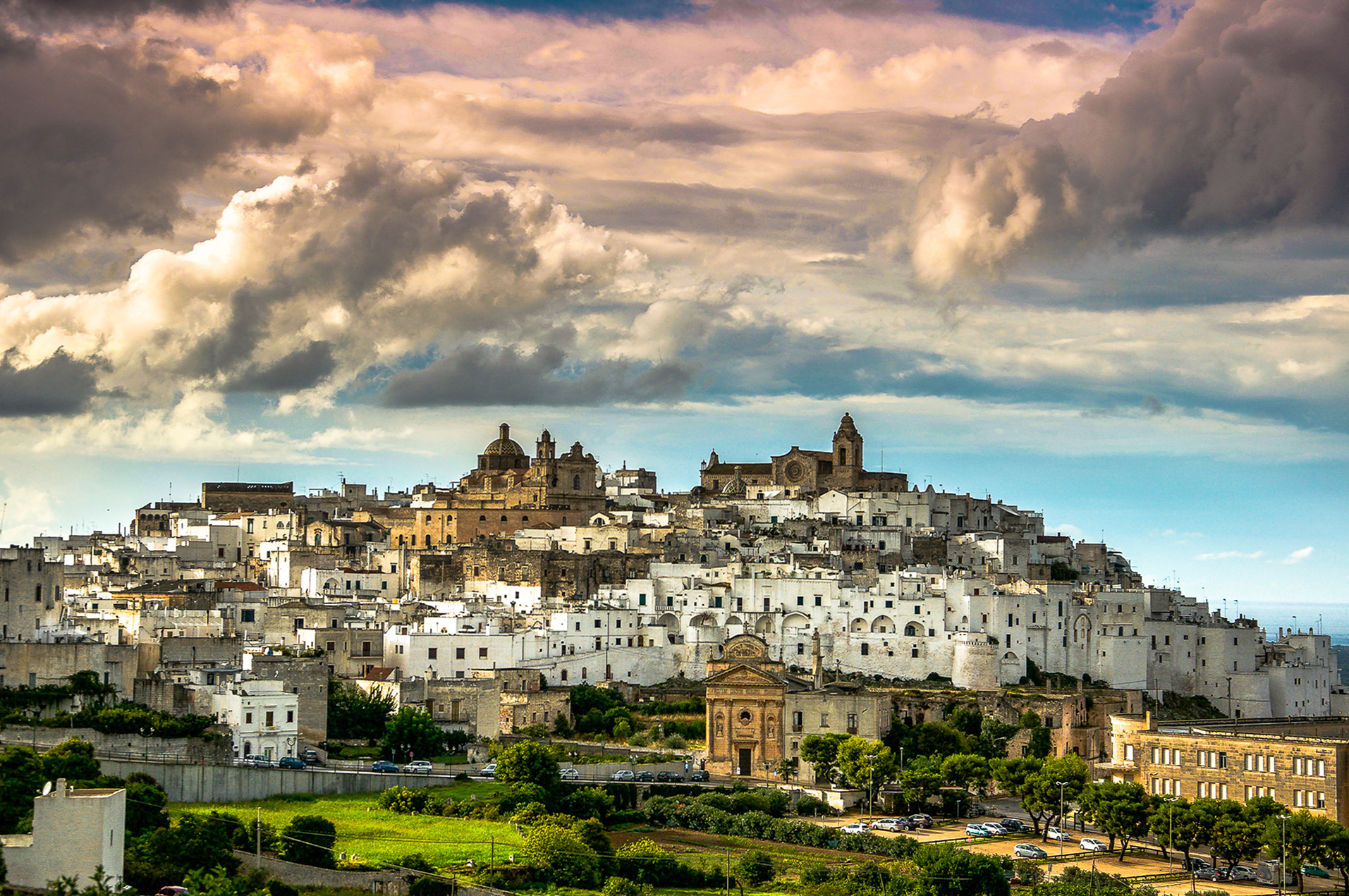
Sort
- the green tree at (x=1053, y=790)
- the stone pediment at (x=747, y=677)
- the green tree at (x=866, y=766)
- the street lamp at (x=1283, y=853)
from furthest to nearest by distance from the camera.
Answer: the stone pediment at (x=747, y=677) → the green tree at (x=866, y=766) → the green tree at (x=1053, y=790) → the street lamp at (x=1283, y=853)

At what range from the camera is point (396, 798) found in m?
60.8

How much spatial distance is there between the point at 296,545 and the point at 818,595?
28.0 meters

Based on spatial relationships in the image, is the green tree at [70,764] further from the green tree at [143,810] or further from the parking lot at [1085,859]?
the parking lot at [1085,859]

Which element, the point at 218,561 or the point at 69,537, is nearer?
the point at 218,561

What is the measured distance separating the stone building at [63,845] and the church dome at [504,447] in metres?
71.5

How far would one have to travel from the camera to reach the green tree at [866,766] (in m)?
67.7

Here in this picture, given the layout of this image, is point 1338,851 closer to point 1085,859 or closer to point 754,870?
point 1085,859

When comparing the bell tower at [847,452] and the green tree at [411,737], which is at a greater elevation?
the bell tower at [847,452]

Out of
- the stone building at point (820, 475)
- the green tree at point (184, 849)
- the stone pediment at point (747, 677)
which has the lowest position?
the green tree at point (184, 849)

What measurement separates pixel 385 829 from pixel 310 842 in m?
4.60

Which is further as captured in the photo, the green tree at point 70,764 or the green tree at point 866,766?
the green tree at point 866,766

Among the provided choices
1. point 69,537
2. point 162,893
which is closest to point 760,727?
point 162,893

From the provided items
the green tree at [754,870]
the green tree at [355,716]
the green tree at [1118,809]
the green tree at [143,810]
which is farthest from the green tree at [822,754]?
the green tree at [143,810]

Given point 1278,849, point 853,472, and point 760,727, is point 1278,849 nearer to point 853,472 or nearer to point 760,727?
point 760,727
